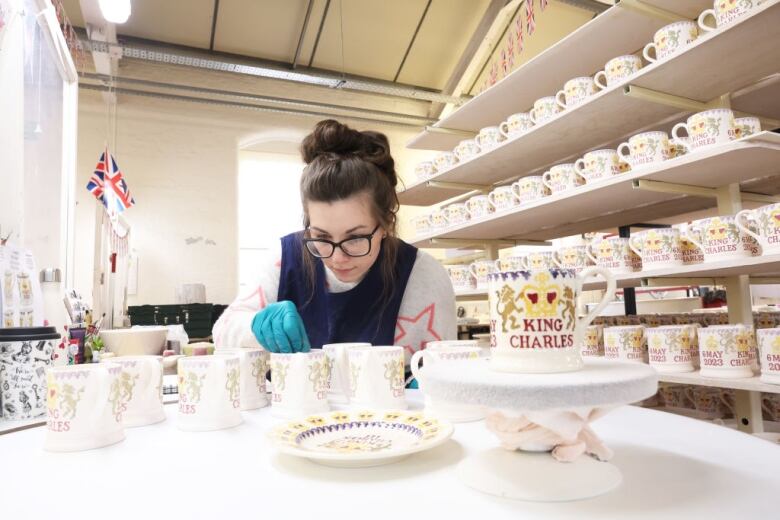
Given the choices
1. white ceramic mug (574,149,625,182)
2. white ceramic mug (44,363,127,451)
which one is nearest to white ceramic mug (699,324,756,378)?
white ceramic mug (574,149,625,182)

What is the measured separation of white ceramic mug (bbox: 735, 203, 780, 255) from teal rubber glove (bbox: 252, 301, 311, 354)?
1478mm

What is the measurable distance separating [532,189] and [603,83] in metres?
0.63

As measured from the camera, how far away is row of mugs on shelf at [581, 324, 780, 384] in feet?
5.15

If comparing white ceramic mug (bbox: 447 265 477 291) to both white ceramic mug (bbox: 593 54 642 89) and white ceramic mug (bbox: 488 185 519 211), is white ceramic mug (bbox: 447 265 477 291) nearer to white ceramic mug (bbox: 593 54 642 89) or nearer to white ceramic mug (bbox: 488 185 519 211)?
white ceramic mug (bbox: 488 185 519 211)

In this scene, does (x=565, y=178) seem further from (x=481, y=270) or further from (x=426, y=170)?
(x=426, y=170)

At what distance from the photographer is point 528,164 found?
3.08 metres

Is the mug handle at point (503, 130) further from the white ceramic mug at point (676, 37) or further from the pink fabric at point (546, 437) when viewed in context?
the pink fabric at point (546, 437)

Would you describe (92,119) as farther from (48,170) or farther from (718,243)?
(718,243)

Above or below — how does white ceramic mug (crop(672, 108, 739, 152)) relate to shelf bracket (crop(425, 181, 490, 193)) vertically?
below

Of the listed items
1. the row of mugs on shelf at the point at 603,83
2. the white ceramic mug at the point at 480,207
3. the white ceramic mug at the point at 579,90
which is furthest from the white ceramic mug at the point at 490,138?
the white ceramic mug at the point at 579,90

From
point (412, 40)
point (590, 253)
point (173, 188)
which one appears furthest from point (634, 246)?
point (173, 188)

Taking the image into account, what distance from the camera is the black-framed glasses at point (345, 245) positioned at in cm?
149

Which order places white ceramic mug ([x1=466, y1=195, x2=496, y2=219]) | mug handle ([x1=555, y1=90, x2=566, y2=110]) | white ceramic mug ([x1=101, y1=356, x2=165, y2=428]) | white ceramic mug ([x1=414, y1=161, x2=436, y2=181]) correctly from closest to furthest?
white ceramic mug ([x1=101, y1=356, x2=165, y2=428]), mug handle ([x1=555, y1=90, x2=566, y2=110]), white ceramic mug ([x1=466, y1=195, x2=496, y2=219]), white ceramic mug ([x1=414, y1=161, x2=436, y2=181])

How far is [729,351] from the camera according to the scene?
5.55 ft
